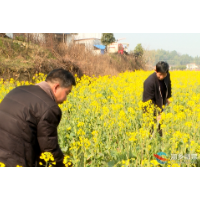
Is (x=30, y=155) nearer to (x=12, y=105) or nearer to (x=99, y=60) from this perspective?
(x=12, y=105)

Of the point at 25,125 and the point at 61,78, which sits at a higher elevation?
the point at 61,78

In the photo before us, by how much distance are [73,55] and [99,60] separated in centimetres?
272

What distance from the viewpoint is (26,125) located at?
2043 millimetres

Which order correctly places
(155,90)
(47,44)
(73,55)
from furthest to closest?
(73,55) < (47,44) < (155,90)

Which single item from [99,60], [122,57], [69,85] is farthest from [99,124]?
[122,57]

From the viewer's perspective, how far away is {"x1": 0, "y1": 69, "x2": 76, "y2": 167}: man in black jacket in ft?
6.73

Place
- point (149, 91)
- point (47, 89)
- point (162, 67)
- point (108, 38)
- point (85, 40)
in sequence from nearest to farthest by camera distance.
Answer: point (47, 89)
point (162, 67)
point (149, 91)
point (85, 40)
point (108, 38)

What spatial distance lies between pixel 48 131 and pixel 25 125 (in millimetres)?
204

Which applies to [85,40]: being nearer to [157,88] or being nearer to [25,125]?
[157,88]

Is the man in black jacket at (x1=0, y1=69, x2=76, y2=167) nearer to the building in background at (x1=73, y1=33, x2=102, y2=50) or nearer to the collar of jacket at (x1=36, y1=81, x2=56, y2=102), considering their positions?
the collar of jacket at (x1=36, y1=81, x2=56, y2=102)

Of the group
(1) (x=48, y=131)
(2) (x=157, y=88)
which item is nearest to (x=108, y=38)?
(2) (x=157, y=88)

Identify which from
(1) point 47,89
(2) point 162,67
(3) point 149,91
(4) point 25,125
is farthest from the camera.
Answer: (3) point 149,91

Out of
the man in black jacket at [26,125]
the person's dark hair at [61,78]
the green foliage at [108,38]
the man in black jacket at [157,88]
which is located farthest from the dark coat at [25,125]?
the green foliage at [108,38]

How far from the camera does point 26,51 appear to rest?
444 inches
